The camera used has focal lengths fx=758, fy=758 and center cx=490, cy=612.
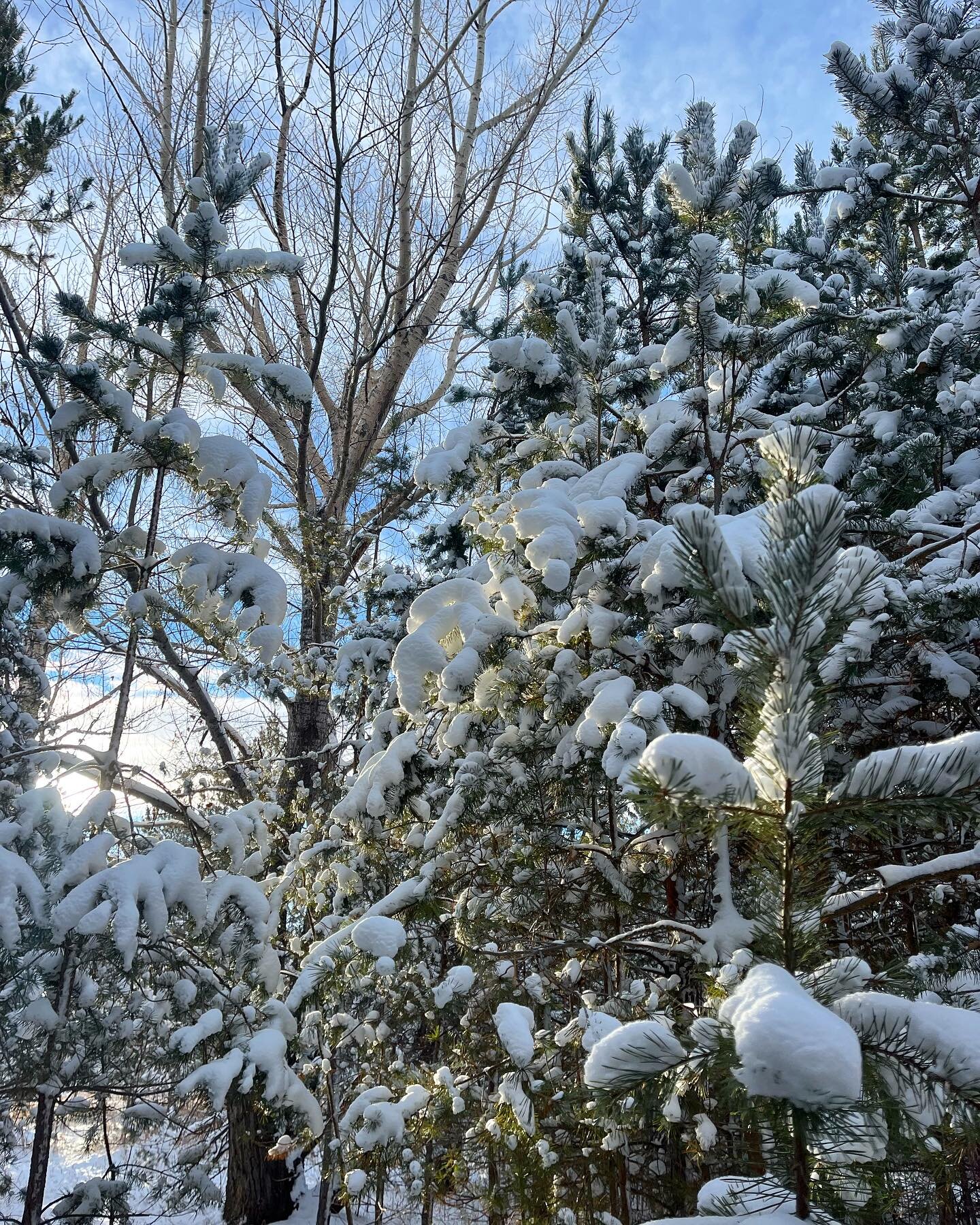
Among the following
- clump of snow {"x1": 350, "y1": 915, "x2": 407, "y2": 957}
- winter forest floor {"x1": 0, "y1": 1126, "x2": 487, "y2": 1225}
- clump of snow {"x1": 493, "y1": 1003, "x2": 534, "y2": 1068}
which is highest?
clump of snow {"x1": 350, "y1": 915, "x2": 407, "y2": 957}

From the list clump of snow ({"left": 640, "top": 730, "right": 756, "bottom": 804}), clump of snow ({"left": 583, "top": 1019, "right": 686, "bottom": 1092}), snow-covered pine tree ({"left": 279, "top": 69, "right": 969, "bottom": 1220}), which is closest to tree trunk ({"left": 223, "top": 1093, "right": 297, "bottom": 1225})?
snow-covered pine tree ({"left": 279, "top": 69, "right": 969, "bottom": 1220})

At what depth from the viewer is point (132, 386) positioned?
3.15 meters

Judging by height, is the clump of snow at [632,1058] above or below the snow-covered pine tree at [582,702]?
below

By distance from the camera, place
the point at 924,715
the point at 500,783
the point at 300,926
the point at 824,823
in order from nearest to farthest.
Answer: the point at 824,823 < the point at 500,783 < the point at 924,715 < the point at 300,926

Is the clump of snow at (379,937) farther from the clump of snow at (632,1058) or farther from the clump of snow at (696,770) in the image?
the clump of snow at (696,770)

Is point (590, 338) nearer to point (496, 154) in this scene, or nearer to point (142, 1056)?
point (142, 1056)

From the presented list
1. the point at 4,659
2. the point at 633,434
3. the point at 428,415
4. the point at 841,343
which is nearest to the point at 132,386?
the point at 4,659

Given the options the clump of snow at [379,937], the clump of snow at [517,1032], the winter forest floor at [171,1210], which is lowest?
the winter forest floor at [171,1210]

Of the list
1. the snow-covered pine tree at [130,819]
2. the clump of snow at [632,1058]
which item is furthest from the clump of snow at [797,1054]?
the snow-covered pine tree at [130,819]

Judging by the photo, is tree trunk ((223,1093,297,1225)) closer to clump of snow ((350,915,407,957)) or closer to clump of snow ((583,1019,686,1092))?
clump of snow ((350,915,407,957))

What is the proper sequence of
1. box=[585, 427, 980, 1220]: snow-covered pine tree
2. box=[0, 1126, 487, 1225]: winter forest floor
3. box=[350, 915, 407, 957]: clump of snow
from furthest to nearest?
box=[0, 1126, 487, 1225]: winter forest floor < box=[350, 915, 407, 957]: clump of snow < box=[585, 427, 980, 1220]: snow-covered pine tree

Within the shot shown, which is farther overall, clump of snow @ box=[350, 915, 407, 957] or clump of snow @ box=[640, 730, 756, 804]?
clump of snow @ box=[350, 915, 407, 957]

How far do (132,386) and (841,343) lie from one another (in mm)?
3113

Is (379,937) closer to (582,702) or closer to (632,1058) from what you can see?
(582,702)
